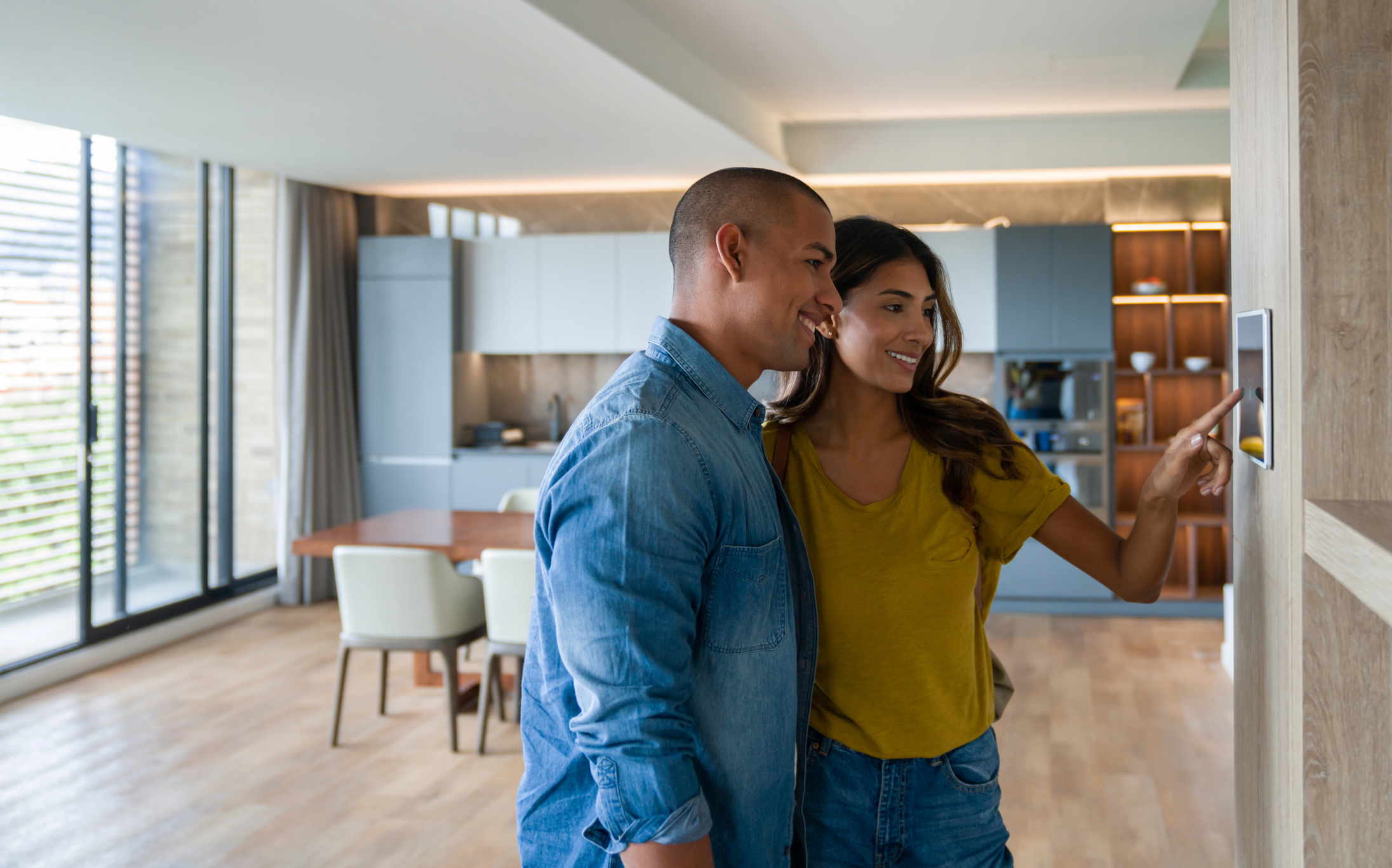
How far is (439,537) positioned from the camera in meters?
4.12

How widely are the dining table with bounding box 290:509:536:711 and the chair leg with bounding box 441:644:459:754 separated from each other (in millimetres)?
319

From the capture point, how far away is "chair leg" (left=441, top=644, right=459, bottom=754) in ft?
12.5

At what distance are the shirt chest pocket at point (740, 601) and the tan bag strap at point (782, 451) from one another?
0.29 m

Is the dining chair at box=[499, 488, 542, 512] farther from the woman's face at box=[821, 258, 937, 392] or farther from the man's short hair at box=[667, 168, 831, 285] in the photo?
the man's short hair at box=[667, 168, 831, 285]

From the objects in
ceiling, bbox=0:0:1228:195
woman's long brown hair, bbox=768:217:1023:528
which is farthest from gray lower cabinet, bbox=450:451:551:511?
woman's long brown hair, bbox=768:217:1023:528

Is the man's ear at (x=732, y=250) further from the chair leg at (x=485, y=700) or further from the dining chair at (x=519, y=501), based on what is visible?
the dining chair at (x=519, y=501)

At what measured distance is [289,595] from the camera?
6328mm

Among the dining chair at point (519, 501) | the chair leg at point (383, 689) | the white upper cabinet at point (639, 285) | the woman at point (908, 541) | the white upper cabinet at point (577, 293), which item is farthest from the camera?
the white upper cabinet at point (577, 293)

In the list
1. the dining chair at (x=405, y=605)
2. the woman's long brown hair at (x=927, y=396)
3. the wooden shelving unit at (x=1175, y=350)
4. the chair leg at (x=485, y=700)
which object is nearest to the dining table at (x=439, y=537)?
the dining chair at (x=405, y=605)

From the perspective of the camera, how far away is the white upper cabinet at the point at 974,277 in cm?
610

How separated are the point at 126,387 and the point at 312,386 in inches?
46.3

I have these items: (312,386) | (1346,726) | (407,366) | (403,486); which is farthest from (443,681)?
(1346,726)

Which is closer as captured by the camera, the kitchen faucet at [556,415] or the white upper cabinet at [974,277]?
the white upper cabinet at [974,277]

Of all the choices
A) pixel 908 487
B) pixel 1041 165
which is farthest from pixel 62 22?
pixel 1041 165
